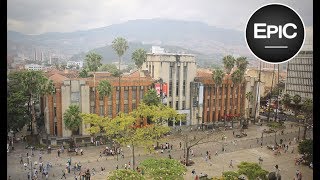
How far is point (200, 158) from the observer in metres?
35.3

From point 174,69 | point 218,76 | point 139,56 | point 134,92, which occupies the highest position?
point 139,56

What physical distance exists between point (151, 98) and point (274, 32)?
21.1 meters

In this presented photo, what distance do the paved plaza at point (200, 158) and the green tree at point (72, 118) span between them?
2.92 metres

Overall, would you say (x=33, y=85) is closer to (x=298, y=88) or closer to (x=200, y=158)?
(x=200, y=158)

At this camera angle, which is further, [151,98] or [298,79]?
[298,79]

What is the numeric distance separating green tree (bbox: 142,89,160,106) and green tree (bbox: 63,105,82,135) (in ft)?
27.9

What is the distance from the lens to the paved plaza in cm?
3064

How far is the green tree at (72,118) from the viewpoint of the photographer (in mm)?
36344

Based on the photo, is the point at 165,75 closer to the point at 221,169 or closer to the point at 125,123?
the point at 125,123

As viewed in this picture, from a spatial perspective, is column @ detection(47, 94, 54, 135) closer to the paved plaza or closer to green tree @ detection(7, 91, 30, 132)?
green tree @ detection(7, 91, 30, 132)

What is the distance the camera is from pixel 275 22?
23000 mm

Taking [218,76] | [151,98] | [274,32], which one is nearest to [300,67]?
[218,76]

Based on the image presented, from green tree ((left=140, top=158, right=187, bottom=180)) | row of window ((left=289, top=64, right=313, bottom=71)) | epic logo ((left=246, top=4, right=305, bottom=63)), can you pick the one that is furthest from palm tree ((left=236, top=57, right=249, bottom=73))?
green tree ((left=140, top=158, right=187, bottom=180))

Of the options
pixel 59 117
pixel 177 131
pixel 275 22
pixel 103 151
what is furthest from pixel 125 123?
pixel 275 22
